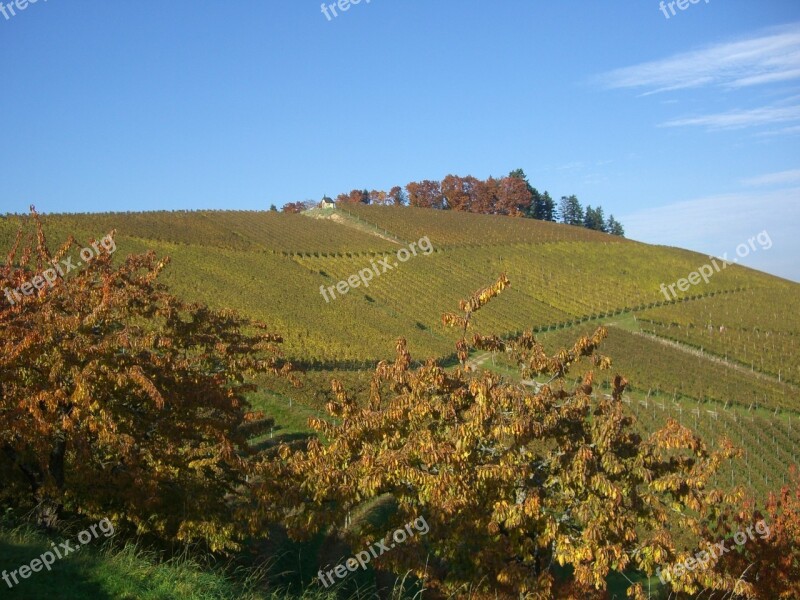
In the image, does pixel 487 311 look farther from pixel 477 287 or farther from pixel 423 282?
pixel 477 287

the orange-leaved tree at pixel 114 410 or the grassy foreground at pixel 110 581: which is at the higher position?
the orange-leaved tree at pixel 114 410

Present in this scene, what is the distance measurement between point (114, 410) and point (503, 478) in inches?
236

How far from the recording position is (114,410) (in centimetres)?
1129

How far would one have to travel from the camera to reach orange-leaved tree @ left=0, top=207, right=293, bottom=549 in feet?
34.3

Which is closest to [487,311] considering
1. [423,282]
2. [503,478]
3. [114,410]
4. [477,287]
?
[423,282]

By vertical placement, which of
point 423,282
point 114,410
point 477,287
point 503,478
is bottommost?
point 503,478

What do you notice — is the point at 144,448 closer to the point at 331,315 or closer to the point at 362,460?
the point at 362,460

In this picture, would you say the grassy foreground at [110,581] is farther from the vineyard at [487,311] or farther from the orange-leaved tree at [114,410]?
the vineyard at [487,311]

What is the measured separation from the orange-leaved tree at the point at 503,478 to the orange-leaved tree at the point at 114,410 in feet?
6.45

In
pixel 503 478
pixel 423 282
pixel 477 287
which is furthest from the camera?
pixel 477 287

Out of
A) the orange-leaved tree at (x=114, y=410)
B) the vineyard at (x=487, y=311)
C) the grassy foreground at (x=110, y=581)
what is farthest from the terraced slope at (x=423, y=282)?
the grassy foreground at (x=110, y=581)

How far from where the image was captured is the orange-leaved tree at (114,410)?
1046 centimetres

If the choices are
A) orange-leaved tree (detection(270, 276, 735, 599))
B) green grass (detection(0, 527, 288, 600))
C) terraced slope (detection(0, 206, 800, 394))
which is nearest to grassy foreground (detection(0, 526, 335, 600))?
green grass (detection(0, 527, 288, 600))

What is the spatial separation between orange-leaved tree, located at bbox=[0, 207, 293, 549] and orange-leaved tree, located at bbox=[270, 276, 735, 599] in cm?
197
